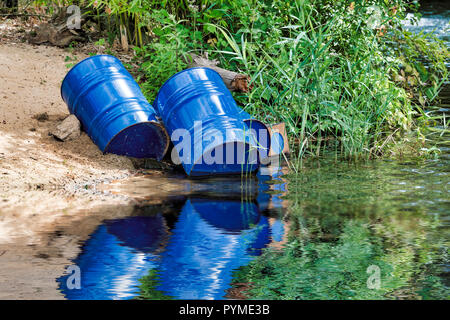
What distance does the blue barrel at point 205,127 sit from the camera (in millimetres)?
5277

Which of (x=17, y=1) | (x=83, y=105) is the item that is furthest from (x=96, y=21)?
(x=83, y=105)

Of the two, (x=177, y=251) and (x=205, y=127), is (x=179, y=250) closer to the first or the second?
(x=177, y=251)

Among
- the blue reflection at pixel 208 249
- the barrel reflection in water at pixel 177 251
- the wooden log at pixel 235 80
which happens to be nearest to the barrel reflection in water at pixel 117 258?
the barrel reflection in water at pixel 177 251

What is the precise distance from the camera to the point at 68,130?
5855 mm

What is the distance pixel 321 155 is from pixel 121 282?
3.24 meters

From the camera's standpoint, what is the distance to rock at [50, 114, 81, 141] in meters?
5.82

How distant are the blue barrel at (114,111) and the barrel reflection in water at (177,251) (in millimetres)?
1245

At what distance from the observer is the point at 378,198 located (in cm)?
462

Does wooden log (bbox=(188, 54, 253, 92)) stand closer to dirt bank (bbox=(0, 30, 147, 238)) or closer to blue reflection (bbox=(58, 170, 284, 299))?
dirt bank (bbox=(0, 30, 147, 238))

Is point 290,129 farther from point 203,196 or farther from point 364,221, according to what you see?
point 364,221

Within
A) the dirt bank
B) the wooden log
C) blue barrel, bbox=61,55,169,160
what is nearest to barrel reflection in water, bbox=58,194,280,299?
the dirt bank

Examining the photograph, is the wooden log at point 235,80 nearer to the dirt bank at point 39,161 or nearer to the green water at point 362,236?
the green water at point 362,236

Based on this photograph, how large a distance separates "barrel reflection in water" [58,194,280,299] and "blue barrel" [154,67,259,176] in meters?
0.75

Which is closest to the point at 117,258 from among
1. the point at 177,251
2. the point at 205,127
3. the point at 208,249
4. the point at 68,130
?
the point at 177,251
